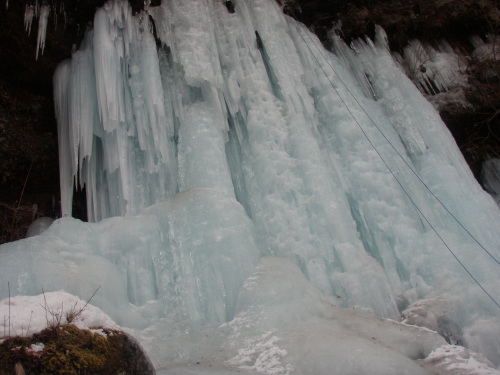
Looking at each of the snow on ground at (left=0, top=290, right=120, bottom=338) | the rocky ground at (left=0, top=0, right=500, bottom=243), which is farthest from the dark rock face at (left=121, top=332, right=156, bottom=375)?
the rocky ground at (left=0, top=0, right=500, bottom=243)

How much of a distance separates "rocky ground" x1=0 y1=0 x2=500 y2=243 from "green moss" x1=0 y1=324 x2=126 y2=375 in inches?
166

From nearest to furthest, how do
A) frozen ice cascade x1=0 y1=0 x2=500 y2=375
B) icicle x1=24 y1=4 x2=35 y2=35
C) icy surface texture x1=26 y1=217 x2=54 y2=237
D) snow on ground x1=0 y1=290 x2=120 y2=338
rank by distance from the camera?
snow on ground x1=0 y1=290 x2=120 y2=338 < frozen ice cascade x1=0 y1=0 x2=500 y2=375 < icicle x1=24 y1=4 x2=35 y2=35 < icy surface texture x1=26 y1=217 x2=54 y2=237

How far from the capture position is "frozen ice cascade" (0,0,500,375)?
11.2ft

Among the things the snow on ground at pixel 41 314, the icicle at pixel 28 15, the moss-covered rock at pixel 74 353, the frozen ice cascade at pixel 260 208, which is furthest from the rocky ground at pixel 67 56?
the moss-covered rock at pixel 74 353

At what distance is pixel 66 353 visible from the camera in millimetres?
1952

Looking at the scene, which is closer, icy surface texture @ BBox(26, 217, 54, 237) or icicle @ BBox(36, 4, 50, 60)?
icicle @ BBox(36, 4, 50, 60)

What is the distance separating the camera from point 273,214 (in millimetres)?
4934

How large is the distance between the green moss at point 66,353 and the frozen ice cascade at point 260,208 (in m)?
0.81

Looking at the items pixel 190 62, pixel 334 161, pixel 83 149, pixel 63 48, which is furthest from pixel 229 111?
pixel 63 48

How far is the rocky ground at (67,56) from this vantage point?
5617 mm

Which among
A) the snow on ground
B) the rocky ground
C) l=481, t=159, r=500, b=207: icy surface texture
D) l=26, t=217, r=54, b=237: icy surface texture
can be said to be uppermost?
the rocky ground

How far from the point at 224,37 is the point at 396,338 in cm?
465

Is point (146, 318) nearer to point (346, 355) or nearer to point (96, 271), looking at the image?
point (96, 271)

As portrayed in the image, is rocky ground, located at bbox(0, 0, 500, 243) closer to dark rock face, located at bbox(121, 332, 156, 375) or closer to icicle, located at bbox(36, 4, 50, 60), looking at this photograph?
icicle, located at bbox(36, 4, 50, 60)
